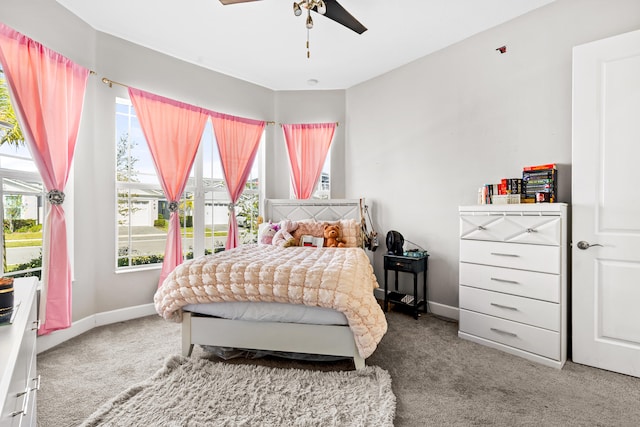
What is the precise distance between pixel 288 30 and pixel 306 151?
168 cm

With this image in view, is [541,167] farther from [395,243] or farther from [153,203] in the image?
[153,203]

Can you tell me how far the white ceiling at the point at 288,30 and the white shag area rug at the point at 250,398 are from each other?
9.91ft

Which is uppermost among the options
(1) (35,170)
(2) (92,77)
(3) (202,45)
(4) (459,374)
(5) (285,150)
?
(3) (202,45)

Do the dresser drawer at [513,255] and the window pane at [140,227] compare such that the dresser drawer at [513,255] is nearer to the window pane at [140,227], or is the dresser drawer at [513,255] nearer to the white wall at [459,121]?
the white wall at [459,121]

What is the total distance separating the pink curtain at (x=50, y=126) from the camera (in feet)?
7.54

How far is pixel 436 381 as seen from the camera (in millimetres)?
2006

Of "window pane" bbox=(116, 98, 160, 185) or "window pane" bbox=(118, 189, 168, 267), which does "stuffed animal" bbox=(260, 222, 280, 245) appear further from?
"window pane" bbox=(116, 98, 160, 185)

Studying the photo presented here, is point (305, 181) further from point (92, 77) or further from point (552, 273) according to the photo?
point (552, 273)

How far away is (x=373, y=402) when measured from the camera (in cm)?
174

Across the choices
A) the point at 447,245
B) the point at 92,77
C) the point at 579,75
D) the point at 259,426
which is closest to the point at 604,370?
the point at 447,245

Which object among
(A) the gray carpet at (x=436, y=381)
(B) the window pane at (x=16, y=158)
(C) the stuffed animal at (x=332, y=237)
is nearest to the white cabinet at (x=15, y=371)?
(A) the gray carpet at (x=436, y=381)

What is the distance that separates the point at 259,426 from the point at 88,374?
143 cm

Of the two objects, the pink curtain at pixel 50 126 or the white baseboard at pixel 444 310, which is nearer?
the pink curtain at pixel 50 126

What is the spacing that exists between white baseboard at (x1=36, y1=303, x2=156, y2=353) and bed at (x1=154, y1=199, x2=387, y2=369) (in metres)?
1.14
